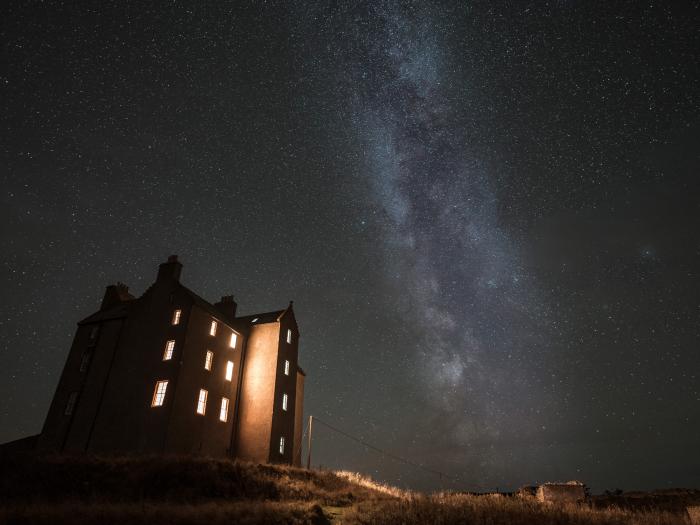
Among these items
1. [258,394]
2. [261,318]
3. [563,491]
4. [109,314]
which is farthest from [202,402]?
[563,491]

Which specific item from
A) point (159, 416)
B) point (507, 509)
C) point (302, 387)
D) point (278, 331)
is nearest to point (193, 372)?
point (159, 416)

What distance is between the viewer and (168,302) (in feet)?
112

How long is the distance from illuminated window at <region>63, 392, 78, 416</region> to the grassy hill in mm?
11653

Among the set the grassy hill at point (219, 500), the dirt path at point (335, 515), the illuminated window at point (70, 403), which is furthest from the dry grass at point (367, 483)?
the illuminated window at point (70, 403)

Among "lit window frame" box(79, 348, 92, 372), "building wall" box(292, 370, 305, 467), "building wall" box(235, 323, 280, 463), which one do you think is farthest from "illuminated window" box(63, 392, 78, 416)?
"building wall" box(292, 370, 305, 467)

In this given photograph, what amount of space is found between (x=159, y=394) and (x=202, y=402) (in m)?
3.31

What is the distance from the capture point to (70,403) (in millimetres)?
33750

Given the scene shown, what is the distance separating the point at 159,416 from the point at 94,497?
11.6 m

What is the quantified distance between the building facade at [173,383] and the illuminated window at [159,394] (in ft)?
0.25

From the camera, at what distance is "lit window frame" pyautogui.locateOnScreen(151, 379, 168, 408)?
30064mm

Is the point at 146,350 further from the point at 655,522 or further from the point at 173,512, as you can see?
the point at 655,522

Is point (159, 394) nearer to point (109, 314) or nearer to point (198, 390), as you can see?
point (198, 390)

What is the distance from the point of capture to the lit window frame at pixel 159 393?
30.1m

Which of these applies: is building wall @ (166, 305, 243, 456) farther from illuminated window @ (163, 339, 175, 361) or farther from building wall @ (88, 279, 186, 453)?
illuminated window @ (163, 339, 175, 361)
